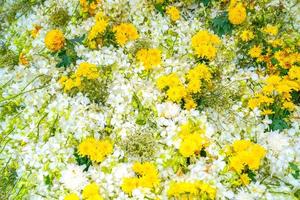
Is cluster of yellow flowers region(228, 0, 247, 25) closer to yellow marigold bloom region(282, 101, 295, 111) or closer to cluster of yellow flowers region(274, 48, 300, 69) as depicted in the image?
cluster of yellow flowers region(274, 48, 300, 69)

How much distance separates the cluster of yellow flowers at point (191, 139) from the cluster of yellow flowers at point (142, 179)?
10.4 inches

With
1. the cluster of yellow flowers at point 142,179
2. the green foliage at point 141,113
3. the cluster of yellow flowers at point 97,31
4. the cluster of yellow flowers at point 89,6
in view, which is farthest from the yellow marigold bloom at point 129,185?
the cluster of yellow flowers at point 89,6

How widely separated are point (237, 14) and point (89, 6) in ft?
4.51

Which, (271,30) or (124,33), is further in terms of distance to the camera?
(124,33)

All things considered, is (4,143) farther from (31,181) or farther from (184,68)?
(184,68)

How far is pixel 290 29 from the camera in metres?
4.12

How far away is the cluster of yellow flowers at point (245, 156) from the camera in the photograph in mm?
3326

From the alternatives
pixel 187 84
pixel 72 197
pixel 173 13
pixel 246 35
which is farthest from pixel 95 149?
pixel 246 35

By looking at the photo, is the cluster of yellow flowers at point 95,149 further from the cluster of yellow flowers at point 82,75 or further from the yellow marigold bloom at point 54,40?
the yellow marigold bloom at point 54,40

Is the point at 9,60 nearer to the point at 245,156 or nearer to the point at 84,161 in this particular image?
the point at 84,161

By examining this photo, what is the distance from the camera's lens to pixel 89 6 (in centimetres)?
443

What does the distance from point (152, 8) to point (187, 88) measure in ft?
3.27

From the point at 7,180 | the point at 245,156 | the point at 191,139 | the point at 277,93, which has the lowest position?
the point at 7,180

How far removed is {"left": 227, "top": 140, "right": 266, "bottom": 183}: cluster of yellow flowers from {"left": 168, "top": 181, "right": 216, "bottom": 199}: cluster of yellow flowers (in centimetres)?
24
